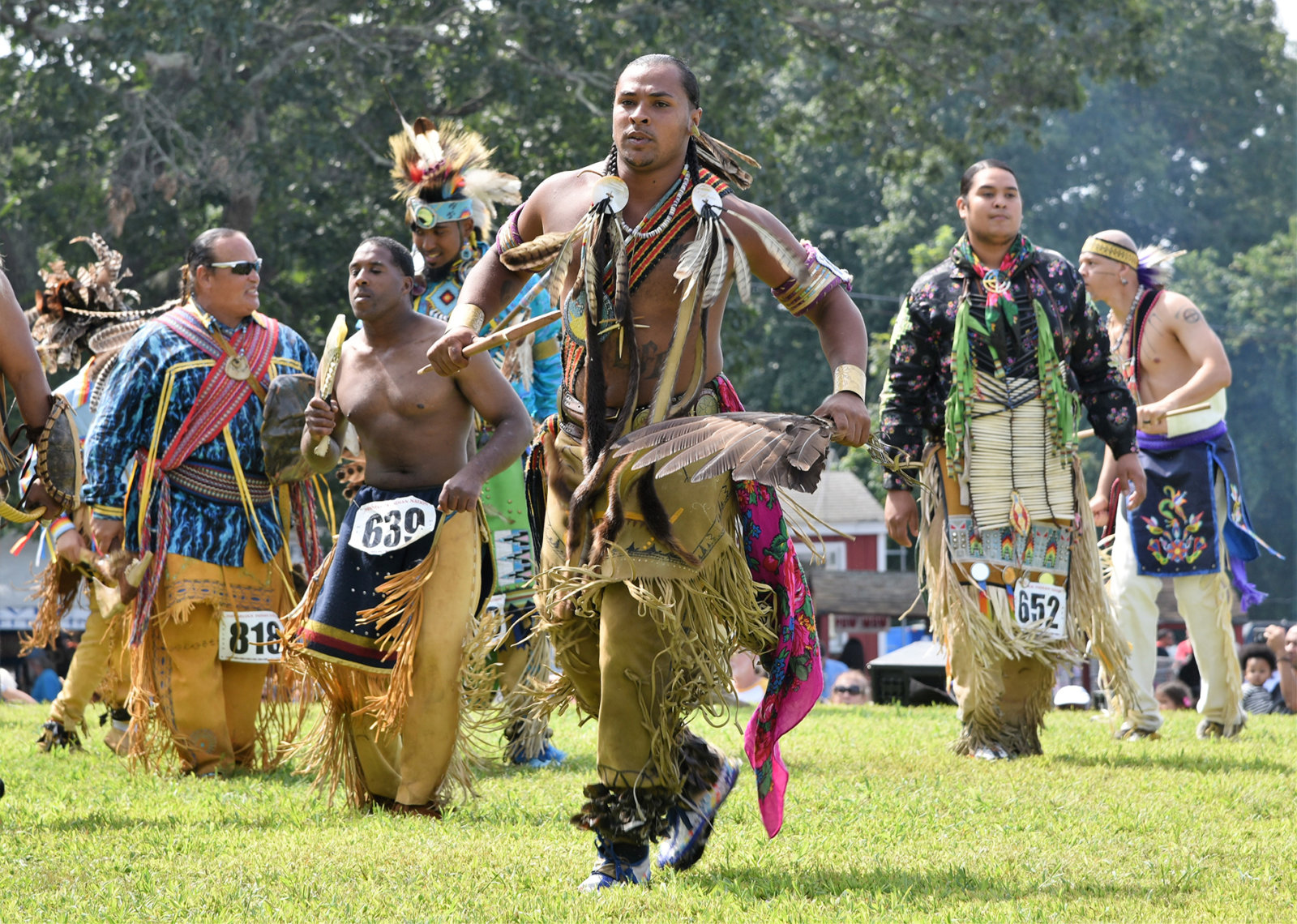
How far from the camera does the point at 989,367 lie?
6734 millimetres

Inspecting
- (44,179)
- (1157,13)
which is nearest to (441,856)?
(44,179)

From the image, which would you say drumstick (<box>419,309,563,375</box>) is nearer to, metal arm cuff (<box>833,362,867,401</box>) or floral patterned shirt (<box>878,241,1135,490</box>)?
metal arm cuff (<box>833,362,867,401</box>)

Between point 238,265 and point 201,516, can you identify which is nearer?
point 201,516

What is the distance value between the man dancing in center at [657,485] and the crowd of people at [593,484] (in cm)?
1

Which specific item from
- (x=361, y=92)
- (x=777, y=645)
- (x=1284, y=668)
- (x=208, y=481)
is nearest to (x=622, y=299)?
(x=777, y=645)

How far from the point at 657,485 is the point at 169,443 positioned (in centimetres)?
338

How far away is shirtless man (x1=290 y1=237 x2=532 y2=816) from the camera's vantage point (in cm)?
Answer: 526

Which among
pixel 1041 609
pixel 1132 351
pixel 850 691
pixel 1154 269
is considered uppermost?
pixel 1154 269

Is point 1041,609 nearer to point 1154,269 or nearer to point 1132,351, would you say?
point 1132,351

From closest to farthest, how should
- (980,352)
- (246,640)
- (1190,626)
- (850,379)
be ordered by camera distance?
(850,379) → (246,640) → (980,352) → (1190,626)

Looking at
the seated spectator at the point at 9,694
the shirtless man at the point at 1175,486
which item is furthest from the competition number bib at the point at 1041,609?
the seated spectator at the point at 9,694

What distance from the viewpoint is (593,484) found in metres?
4.01

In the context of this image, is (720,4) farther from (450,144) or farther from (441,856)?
(441,856)

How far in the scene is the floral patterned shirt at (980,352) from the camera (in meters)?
6.73
